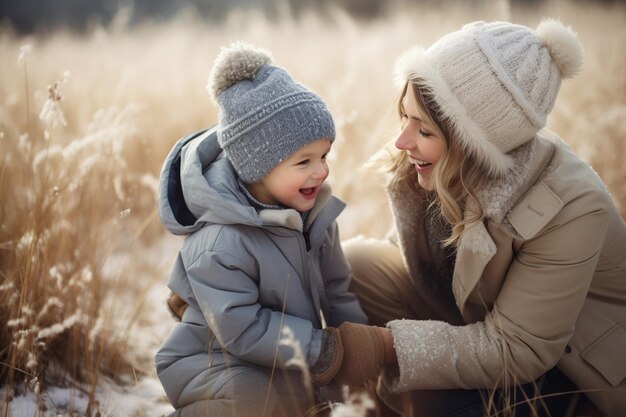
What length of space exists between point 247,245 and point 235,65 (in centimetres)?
67

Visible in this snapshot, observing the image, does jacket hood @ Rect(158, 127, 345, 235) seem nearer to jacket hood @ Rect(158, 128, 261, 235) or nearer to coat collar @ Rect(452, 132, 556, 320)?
jacket hood @ Rect(158, 128, 261, 235)

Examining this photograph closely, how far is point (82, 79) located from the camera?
4.89 metres

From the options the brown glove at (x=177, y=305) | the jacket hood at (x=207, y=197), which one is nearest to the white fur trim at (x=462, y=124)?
the jacket hood at (x=207, y=197)

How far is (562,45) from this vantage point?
1822 mm

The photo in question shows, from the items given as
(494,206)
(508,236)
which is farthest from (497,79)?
(508,236)

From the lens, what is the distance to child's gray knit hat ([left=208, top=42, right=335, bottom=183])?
188cm

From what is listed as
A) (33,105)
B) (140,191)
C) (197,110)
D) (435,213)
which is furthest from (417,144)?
(33,105)

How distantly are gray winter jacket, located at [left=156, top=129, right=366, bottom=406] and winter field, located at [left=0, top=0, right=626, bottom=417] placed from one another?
12.7 inches

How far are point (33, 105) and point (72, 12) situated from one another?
12.1 meters

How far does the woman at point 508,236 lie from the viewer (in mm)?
1806

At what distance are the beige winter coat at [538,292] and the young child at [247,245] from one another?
17.2 inches

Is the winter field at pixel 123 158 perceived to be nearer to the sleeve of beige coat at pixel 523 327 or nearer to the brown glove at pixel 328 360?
the brown glove at pixel 328 360

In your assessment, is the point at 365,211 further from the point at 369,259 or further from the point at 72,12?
the point at 72,12

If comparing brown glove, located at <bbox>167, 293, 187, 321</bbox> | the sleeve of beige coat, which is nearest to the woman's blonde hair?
the sleeve of beige coat
